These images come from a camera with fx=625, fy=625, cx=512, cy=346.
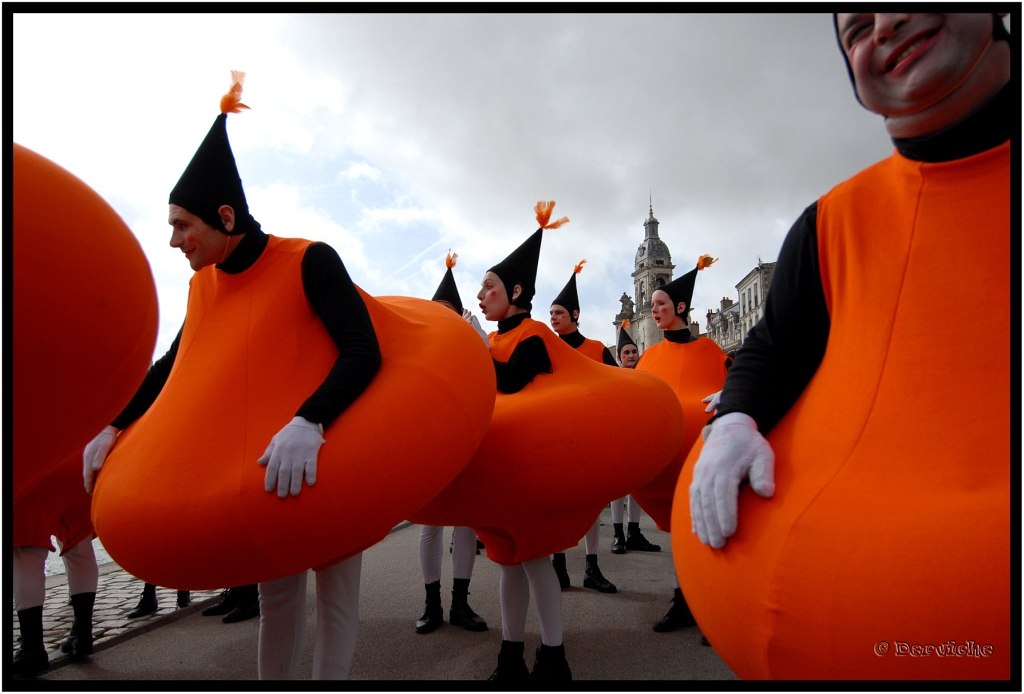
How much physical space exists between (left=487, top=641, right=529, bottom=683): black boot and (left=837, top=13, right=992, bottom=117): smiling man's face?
2697mm

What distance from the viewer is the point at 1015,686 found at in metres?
1.07

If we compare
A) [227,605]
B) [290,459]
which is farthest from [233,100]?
[227,605]

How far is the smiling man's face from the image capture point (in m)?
1.30

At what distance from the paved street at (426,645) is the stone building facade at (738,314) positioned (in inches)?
1519

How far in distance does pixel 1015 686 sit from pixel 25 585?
4226mm

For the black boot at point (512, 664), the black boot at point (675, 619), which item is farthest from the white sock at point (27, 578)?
the black boot at point (675, 619)

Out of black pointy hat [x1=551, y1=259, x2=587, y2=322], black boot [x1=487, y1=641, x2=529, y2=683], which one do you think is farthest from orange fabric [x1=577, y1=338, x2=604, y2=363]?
black boot [x1=487, y1=641, x2=529, y2=683]

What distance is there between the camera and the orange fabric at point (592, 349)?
585 cm

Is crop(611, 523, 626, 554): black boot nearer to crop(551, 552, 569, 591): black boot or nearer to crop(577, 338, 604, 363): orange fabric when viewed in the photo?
crop(551, 552, 569, 591): black boot

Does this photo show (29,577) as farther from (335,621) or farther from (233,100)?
(233,100)

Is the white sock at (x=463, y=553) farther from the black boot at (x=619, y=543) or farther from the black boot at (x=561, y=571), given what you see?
the black boot at (x=619, y=543)

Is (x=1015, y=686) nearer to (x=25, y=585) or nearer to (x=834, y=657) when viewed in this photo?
(x=834, y=657)

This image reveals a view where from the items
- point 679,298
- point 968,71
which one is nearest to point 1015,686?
point 968,71

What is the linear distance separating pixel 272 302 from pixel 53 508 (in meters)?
2.24
